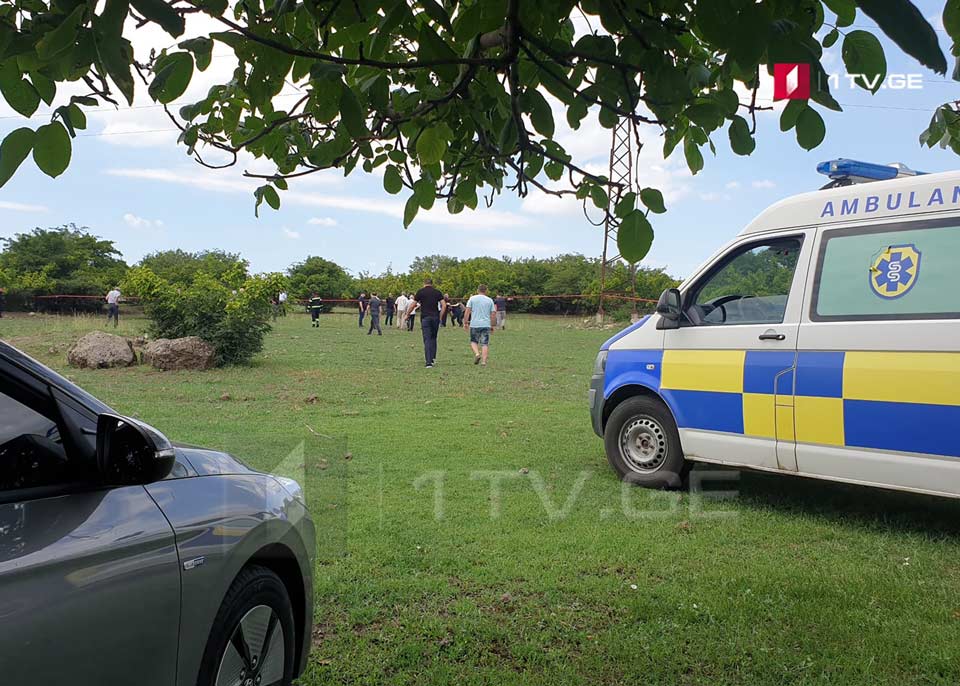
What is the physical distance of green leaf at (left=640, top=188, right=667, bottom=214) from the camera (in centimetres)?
275

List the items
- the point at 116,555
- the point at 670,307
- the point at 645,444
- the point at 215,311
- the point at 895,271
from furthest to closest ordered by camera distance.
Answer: the point at 215,311 < the point at 645,444 < the point at 670,307 < the point at 895,271 < the point at 116,555

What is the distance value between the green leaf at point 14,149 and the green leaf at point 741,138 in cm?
232

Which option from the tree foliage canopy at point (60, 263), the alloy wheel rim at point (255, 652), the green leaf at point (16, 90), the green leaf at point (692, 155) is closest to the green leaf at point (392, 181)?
the green leaf at point (692, 155)

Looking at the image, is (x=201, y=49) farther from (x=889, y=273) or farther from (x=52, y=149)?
(x=889, y=273)

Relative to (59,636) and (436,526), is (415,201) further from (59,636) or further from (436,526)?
(436,526)

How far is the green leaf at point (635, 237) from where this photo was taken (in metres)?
2.58

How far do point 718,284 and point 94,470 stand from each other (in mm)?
5248

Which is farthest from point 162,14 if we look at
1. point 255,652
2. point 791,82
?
point 255,652

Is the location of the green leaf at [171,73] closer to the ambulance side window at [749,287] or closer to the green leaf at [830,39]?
the green leaf at [830,39]

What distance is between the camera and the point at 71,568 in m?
1.86

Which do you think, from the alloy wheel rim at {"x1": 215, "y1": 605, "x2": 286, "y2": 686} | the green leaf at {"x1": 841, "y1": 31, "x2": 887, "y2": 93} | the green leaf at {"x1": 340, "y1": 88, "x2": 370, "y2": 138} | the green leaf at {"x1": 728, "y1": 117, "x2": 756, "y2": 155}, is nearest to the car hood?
the alloy wheel rim at {"x1": 215, "y1": 605, "x2": 286, "y2": 686}

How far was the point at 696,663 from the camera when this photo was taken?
3.61 m

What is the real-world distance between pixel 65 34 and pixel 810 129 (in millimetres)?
2184

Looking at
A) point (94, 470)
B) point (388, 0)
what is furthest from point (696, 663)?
point (388, 0)
